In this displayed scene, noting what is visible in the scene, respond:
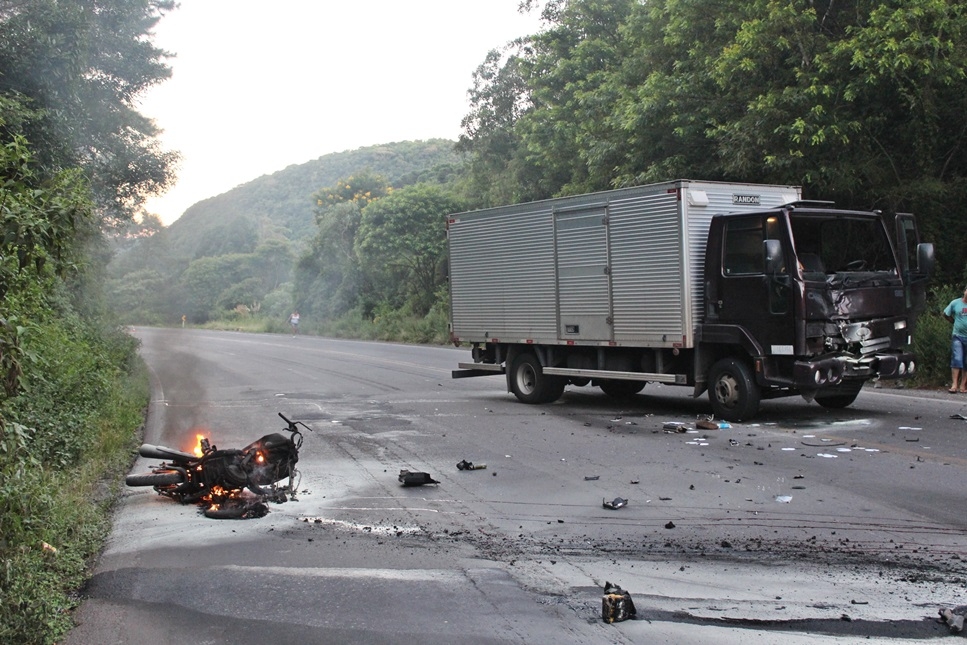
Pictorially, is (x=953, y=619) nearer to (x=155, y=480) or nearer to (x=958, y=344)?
(x=155, y=480)

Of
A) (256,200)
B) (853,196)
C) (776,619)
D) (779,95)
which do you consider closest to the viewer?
(776,619)

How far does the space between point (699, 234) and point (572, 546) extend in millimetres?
7101

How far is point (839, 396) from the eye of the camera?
12883 mm

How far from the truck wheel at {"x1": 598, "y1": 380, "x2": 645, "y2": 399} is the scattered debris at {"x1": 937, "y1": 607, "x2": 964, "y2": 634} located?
10616 millimetres

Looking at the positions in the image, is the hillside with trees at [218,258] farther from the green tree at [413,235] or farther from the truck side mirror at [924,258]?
the truck side mirror at [924,258]

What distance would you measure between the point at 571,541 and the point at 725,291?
257 inches

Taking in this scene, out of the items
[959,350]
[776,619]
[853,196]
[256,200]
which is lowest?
[776,619]

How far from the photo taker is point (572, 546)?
259 inches

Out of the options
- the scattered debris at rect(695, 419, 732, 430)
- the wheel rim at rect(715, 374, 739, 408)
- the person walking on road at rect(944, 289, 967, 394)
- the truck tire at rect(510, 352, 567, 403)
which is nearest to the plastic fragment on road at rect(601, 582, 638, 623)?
the scattered debris at rect(695, 419, 732, 430)

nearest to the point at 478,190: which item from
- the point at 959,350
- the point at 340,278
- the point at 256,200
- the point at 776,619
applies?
the point at 340,278

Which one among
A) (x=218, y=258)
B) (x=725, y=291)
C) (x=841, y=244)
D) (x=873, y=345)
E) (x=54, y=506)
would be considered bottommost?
(x=54, y=506)

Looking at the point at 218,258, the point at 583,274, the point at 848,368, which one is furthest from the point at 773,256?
the point at 218,258

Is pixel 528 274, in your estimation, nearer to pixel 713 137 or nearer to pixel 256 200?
pixel 713 137

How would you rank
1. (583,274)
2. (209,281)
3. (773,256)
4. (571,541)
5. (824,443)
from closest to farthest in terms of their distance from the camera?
1. (571,541)
2. (824,443)
3. (773,256)
4. (583,274)
5. (209,281)
